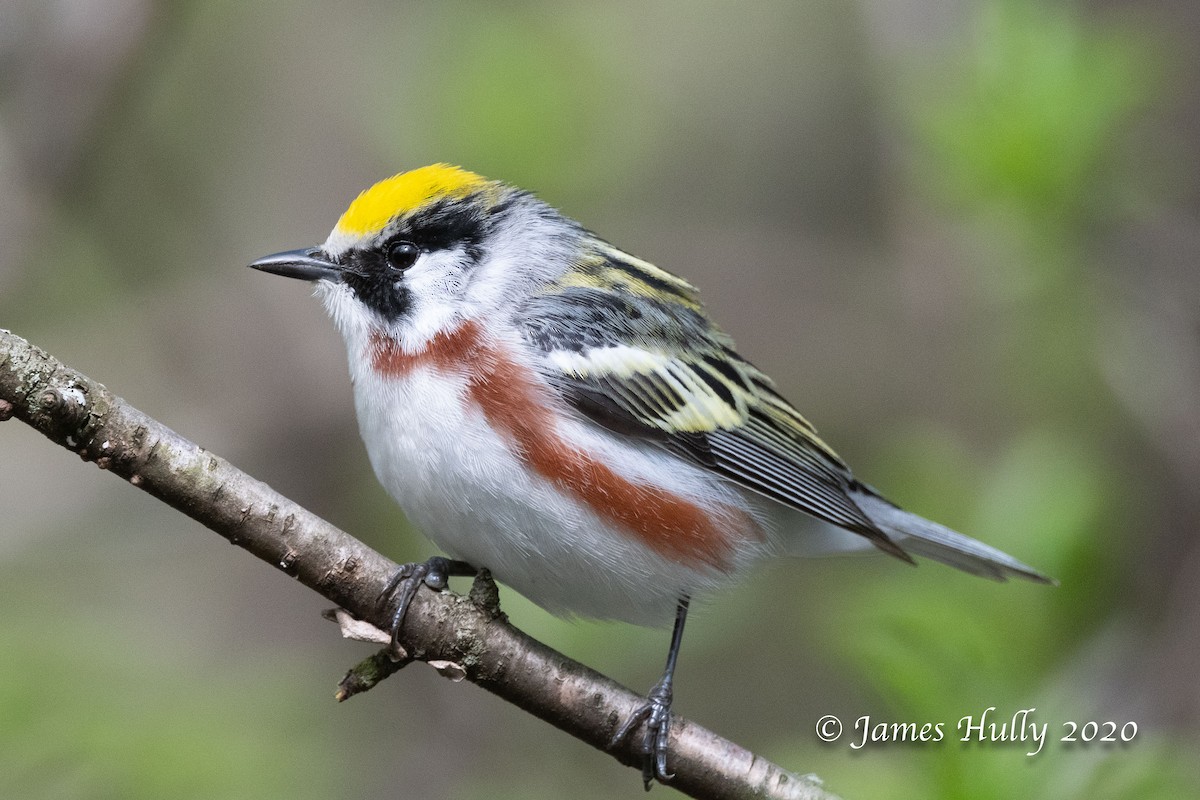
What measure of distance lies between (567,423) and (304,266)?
107 centimetres

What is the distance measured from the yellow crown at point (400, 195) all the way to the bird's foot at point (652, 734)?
1885mm

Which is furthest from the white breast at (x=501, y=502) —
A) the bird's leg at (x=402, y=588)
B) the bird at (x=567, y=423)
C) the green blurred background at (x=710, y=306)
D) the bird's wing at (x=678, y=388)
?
the green blurred background at (x=710, y=306)

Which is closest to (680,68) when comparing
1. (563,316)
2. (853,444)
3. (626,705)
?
(853,444)

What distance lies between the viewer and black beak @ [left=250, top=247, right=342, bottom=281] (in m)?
3.99

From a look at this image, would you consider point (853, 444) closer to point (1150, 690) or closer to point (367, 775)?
point (1150, 690)

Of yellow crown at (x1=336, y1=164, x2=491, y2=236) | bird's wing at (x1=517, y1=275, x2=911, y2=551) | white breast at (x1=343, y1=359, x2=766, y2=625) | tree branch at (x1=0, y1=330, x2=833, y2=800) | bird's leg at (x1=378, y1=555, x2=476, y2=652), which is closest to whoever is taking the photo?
tree branch at (x1=0, y1=330, x2=833, y2=800)

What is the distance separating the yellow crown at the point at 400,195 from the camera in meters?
4.12

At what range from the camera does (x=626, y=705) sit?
3352mm

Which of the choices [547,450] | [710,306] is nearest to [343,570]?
[547,450]

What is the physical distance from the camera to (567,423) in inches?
150

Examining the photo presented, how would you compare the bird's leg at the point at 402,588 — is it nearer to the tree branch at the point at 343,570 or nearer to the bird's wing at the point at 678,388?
the tree branch at the point at 343,570

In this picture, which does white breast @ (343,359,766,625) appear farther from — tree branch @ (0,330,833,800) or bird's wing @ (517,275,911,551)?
tree branch @ (0,330,833,800)

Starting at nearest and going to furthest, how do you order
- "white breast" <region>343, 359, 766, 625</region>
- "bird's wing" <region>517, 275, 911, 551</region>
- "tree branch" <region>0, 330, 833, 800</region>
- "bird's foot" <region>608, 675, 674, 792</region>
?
"tree branch" <region>0, 330, 833, 800</region> < "bird's foot" <region>608, 675, 674, 792</region> < "white breast" <region>343, 359, 766, 625</region> < "bird's wing" <region>517, 275, 911, 551</region>

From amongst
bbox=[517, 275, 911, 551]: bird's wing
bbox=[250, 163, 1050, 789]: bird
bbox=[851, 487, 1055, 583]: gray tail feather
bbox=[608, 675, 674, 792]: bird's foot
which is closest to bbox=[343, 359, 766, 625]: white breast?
bbox=[250, 163, 1050, 789]: bird
